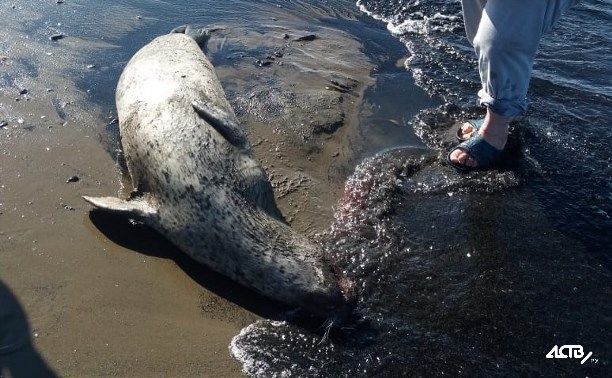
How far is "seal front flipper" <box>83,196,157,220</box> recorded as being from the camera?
149 inches

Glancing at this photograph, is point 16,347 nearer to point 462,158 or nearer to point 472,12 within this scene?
point 462,158

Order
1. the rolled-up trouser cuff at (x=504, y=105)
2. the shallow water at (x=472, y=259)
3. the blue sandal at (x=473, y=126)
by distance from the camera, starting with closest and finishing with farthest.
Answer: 1. the shallow water at (x=472, y=259)
2. the rolled-up trouser cuff at (x=504, y=105)
3. the blue sandal at (x=473, y=126)

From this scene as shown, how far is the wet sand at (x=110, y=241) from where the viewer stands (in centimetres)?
317

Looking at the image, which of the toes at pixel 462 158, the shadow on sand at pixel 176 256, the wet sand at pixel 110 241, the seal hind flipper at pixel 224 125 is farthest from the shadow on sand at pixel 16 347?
the toes at pixel 462 158

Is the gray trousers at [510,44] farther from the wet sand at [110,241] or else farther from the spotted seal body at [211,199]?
the spotted seal body at [211,199]

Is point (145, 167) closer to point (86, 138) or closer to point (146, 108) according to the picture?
point (146, 108)

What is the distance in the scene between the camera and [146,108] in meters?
4.30

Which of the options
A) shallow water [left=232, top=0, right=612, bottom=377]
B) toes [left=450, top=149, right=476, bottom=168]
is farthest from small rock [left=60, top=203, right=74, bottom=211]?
toes [left=450, top=149, right=476, bottom=168]

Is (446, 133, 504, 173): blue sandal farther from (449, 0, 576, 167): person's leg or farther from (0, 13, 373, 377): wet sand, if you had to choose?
(0, 13, 373, 377): wet sand

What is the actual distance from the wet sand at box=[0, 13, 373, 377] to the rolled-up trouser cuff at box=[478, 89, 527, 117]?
1.17m

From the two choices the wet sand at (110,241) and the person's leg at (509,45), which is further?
the person's leg at (509,45)

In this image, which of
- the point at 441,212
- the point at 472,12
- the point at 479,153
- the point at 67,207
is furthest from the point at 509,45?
the point at 67,207

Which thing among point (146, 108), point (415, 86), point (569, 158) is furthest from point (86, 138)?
point (569, 158)

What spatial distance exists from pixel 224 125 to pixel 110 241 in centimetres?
112
